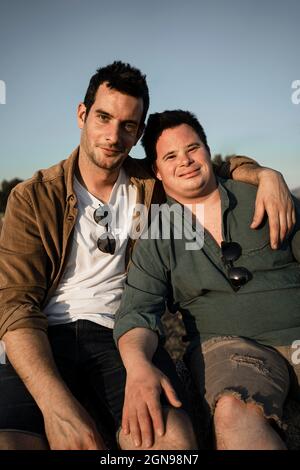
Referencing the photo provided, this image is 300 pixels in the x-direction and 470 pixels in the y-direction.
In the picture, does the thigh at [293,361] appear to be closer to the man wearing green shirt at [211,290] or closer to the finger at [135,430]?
the man wearing green shirt at [211,290]

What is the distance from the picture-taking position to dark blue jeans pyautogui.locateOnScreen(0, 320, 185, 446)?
8.32ft

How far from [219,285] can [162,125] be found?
1423 mm

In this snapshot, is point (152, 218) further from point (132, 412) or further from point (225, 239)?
point (132, 412)

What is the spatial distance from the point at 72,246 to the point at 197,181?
3.53 ft

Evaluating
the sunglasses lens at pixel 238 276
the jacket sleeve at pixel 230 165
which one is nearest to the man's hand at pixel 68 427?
the sunglasses lens at pixel 238 276

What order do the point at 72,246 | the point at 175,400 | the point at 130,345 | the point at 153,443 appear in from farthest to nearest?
1. the point at 72,246
2. the point at 130,345
3. the point at 175,400
4. the point at 153,443

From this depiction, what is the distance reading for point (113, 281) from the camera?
134 inches

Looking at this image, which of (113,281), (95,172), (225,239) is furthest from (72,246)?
(225,239)

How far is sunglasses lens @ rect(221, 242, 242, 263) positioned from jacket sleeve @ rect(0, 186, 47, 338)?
1.31m

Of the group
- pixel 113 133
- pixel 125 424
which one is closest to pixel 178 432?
pixel 125 424

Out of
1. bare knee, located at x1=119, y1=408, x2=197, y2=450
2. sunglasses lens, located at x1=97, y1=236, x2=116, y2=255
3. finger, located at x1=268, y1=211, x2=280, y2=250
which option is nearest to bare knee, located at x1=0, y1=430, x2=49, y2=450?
bare knee, located at x1=119, y1=408, x2=197, y2=450

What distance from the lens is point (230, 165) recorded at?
3.87m

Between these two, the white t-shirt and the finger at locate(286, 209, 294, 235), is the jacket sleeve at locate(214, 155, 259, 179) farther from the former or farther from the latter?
the white t-shirt

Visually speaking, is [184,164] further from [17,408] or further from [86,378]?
[17,408]
